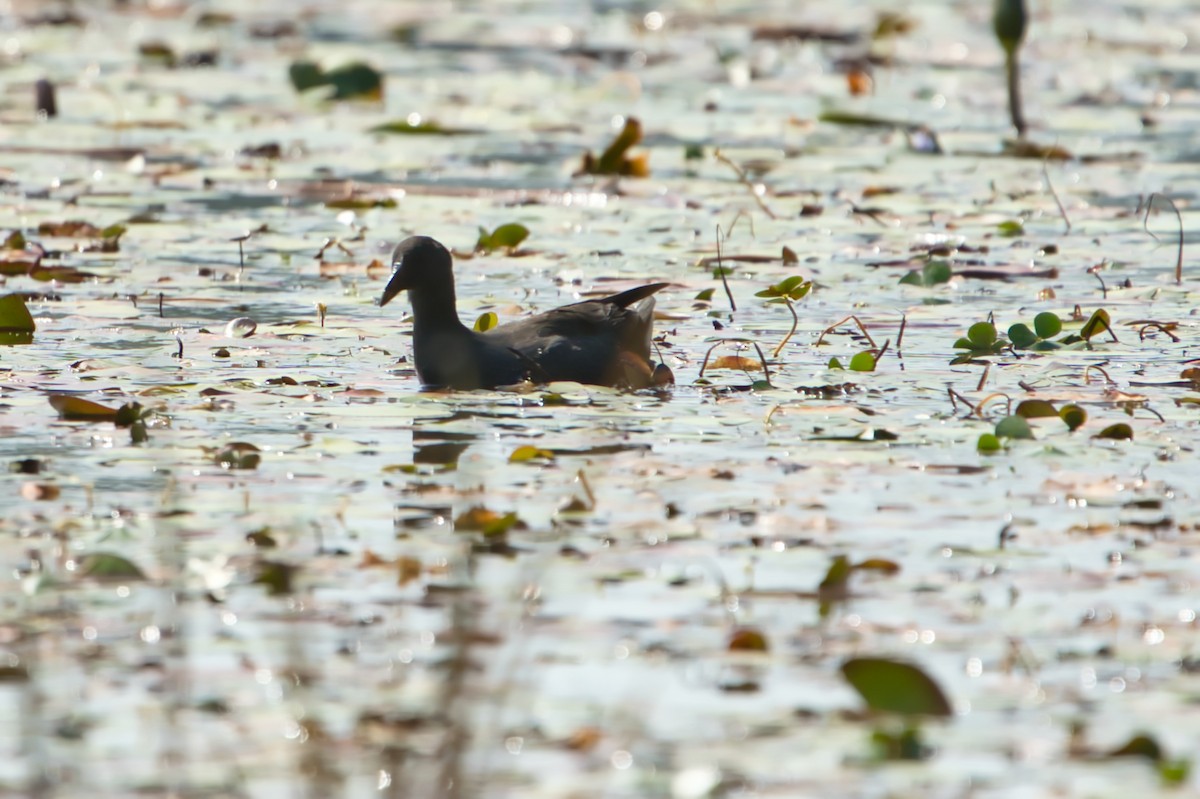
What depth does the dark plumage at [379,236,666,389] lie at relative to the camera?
23.2 feet

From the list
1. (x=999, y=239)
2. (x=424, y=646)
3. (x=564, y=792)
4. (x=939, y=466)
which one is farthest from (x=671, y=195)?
(x=564, y=792)

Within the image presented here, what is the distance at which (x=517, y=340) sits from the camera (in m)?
7.19

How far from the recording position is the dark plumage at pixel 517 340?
23.2 feet

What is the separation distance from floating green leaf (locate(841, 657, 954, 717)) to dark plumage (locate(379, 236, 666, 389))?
3201mm

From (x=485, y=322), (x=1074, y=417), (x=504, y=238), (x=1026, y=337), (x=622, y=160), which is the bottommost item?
(x=1074, y=417)

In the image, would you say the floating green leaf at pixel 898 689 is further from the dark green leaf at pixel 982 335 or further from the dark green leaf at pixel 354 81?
the dark green leaf at pixel 354 81

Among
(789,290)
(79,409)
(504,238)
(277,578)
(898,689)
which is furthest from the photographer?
(504,238)

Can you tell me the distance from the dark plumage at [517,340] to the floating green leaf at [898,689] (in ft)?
10.5

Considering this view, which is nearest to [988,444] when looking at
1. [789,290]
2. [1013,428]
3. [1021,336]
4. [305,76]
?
[1013,428]

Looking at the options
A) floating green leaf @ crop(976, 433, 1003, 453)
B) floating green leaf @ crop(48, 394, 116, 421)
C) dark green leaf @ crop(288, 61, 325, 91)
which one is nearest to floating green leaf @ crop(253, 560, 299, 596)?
floating green leaf @ crop(48, 394, 116, 421)

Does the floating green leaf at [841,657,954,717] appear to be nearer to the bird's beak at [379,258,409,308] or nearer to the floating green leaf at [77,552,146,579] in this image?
the floating green leaf at [77,552,146,579]

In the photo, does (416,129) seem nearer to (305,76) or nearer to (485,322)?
(305,76)

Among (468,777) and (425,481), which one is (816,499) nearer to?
(425,481)

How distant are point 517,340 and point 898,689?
3.43m
